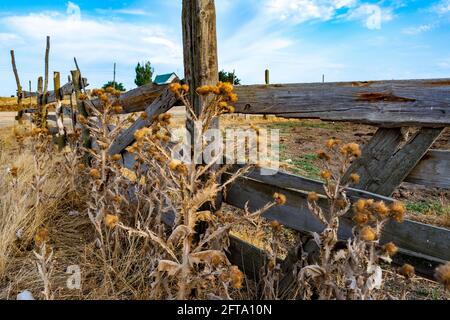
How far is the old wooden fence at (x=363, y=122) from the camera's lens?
1975mm

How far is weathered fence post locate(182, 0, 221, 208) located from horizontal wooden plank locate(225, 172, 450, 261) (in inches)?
20.9

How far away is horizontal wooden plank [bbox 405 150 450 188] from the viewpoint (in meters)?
1.98

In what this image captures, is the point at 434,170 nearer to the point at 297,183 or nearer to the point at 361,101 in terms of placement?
the point at 361,101

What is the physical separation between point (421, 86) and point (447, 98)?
148 millimetres

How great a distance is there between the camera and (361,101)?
2193mm

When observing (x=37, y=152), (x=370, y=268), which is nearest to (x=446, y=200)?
(x=370, y=268)

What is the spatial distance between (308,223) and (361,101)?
858mm

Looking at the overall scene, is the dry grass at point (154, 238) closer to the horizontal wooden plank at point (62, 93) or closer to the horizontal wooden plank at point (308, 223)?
the horizontal wooden plank at point (308, 223)

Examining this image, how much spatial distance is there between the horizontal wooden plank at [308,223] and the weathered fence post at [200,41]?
53cm

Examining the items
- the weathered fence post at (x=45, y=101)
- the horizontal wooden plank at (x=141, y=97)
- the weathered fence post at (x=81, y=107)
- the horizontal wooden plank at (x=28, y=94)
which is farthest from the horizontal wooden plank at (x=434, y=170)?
the horizontal wooden plank at (x=28, y=94)

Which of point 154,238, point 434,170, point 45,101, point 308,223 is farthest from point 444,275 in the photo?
point 45,101

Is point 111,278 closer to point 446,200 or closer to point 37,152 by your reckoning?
point 37,152

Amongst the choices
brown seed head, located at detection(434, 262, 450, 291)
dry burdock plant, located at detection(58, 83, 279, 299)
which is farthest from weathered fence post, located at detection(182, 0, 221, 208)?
brown seed head, located at detection(434, 262, 450, 291)
